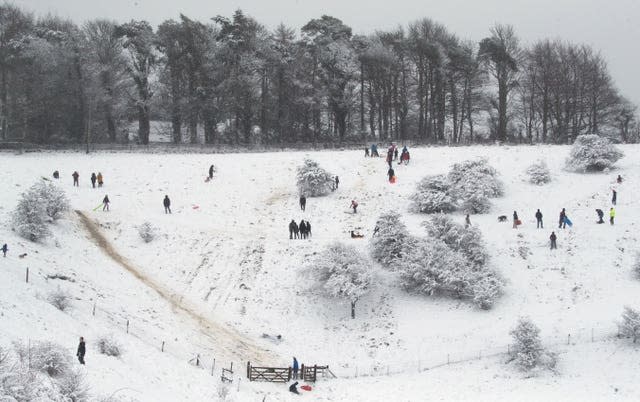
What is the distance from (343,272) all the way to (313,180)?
12.5 meters

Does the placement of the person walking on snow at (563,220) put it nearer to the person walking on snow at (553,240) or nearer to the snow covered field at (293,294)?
the snow covered field at (293,294)

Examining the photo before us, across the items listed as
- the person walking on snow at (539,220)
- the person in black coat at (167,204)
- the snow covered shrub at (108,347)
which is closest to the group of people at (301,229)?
the person in black coat at (167,204)

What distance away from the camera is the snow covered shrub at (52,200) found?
1283 inches

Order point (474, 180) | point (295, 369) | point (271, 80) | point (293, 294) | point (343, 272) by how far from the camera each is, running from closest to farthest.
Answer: point (295, 369) < point (343, 272) < point (293, 294) < point (474, 180) < point (271, 80)

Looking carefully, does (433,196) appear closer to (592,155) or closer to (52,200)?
(592,155)

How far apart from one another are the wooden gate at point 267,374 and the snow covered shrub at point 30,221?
13894 millimetres

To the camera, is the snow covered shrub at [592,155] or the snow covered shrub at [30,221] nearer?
the snow covered shrub at [30,221]

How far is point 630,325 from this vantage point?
979 inches

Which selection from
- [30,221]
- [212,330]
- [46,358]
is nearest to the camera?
A: [46,358]

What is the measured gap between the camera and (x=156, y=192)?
41.6 meters

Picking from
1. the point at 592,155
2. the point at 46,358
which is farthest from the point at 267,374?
the point at 592,155

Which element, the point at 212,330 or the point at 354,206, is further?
the point at 354,206

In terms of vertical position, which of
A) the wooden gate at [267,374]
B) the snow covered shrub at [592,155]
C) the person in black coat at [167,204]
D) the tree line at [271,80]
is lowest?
the wooden gate at [267,374]

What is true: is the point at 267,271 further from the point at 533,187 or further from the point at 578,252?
the point at 533,187
